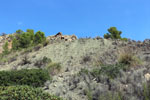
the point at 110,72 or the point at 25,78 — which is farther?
the point at 25,78

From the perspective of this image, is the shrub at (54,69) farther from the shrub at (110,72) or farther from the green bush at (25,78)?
the shrub at (110,72)

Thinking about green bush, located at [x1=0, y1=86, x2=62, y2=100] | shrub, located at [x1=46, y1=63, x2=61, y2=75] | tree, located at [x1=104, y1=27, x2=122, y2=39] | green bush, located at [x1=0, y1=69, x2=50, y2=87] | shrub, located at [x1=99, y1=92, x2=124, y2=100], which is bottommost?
shrub, located at [x1=99, y1=92, x2=124, y2=100]

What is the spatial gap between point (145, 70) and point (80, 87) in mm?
2848

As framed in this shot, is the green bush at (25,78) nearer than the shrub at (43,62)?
Yes

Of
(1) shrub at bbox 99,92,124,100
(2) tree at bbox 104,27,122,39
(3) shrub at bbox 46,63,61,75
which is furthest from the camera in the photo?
(2) tree at bbox 104,27,122,39

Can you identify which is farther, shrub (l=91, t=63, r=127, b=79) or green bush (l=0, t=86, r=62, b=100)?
shrub (l=91, t=63, r=127, b=79)

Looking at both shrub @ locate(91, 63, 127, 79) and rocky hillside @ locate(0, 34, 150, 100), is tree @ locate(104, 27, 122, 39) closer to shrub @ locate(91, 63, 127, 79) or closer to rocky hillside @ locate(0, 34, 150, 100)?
rocky hillside @ locate(0, 34, 150, 100)

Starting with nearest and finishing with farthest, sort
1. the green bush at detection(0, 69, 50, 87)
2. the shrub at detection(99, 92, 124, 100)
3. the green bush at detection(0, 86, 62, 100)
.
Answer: the green bush at detection(0, 86, 62, 100)
the shrub at detection(99, 92, 124, 100)
the green bush at detection(0, 69, 50, 87)

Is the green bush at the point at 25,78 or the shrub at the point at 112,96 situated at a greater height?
the green bush at the point at 25,78

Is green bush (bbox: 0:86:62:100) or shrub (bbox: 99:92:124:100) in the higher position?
green bush (bbox: 0:86:62:100)

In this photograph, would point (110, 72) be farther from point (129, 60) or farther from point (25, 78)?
point (25, 78)

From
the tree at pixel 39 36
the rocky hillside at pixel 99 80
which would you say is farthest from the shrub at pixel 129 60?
the tree at pixel 39 36

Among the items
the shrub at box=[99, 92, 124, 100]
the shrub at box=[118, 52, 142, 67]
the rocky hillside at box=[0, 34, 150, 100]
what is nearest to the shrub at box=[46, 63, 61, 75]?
the rocky hillside at box=[0, 34, 150, 100]

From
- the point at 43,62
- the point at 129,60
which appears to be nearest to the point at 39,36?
the point at 43,62
